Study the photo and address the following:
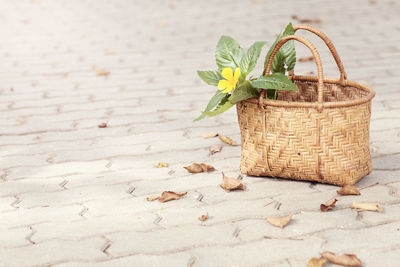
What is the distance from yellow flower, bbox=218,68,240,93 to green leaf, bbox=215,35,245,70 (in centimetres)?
14

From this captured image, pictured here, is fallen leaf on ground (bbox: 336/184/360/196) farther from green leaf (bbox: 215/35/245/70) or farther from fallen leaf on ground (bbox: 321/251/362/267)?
green leaf (bbox: 215/35/245/70)

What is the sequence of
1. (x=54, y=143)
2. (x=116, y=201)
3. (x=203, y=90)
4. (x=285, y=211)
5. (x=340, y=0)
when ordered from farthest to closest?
(x=340, y=0) → (x=203, y=90) → (x=54, y=143) → (x=116, y=201) → (x=285, y=211)

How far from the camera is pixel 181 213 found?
8.63 ft

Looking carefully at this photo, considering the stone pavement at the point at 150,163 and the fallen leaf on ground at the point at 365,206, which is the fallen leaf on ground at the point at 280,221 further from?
the fallen leaf on ground at the point at 365,206

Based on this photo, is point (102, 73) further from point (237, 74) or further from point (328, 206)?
point (328, 206)

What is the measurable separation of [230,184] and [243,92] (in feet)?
1.50

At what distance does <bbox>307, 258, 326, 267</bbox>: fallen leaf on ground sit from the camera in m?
2.13

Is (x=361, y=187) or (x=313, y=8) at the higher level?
(x=313, y=8)

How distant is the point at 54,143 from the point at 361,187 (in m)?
1.86

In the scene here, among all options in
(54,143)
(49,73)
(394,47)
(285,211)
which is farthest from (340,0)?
(285,211)

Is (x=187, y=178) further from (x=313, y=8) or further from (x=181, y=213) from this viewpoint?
(x=313, y=8)

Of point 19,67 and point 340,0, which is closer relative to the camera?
point 19,67

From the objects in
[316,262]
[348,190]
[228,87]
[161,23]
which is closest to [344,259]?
[316,262]

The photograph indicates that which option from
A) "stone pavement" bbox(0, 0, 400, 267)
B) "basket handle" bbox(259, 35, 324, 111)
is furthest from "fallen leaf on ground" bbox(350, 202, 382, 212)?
"basket handle" bbox(259, 35, 324, 111)
